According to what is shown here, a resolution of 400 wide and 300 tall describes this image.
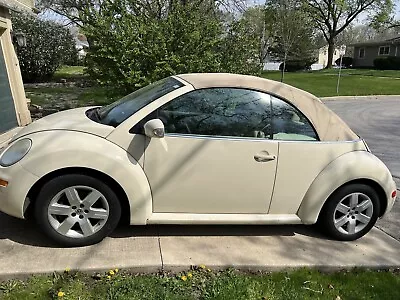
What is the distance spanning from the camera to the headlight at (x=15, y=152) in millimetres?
3193

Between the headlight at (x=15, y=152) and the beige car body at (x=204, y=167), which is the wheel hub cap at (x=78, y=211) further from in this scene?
the headlight at (x=15, y=152)

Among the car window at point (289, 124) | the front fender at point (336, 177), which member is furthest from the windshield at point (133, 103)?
the front fender at point (336, 177)

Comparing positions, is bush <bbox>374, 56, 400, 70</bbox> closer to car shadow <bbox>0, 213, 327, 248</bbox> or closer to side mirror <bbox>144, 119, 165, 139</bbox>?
car shadow <bbox>0, 213, 327, 248</bbox>

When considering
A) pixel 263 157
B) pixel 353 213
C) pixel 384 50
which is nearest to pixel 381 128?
pixel 353 213

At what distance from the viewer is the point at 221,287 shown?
115 inches

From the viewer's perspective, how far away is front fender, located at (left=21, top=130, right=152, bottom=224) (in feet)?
10.2

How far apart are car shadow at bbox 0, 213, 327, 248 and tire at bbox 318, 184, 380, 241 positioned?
0.20 meters

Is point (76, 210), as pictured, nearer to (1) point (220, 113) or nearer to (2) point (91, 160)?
(2) point (91, 160)

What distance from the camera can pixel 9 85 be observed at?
9070 millimetres

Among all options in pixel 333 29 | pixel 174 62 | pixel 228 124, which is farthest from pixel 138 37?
pixel 333 29

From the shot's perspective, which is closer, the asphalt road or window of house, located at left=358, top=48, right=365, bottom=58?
the asphalt road

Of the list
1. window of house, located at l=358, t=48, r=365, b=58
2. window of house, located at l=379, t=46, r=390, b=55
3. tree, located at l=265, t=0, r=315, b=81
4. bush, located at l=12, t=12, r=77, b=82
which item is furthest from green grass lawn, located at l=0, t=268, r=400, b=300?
window of house, located at l=358, t=48, r=365, b=58

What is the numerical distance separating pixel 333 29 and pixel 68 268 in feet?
164

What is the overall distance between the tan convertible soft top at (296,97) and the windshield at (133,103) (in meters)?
0.19
